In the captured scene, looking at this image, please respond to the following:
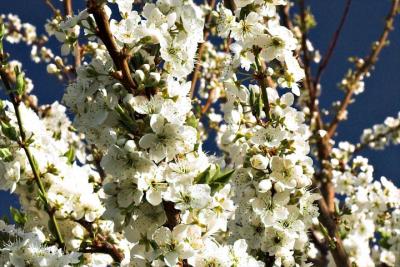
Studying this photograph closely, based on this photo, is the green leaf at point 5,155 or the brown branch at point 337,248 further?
the brown branch at point 337,248

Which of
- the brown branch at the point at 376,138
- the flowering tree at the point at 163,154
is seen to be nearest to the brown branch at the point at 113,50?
the flowering tree at the point at 163,154

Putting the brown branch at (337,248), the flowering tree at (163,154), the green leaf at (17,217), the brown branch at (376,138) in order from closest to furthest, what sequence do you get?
the flowering tree at (163,154) < the green leaf at (17,217) < the brown branch at (337,248) < the brown branch at (376,138)

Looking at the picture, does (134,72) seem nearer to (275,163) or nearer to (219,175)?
(219,175)

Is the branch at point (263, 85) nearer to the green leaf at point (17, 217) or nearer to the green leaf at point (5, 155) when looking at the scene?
the green leaf at point (5, 155)

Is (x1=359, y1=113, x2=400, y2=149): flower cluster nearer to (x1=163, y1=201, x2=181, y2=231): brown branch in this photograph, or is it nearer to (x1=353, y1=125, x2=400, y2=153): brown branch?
(x1=353, y1=125, x2=400, y2=153): brown branch

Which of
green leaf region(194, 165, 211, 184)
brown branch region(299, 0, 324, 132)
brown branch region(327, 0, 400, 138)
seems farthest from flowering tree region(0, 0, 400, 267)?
brown branch region(327, 0, 400, 138)

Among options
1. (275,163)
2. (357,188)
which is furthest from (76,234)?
(357,188)

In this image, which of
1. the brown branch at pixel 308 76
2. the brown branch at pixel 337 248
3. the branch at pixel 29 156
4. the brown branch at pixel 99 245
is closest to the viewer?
the branch at pixel 29 156

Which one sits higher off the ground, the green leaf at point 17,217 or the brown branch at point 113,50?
the brown branch at point 113,50

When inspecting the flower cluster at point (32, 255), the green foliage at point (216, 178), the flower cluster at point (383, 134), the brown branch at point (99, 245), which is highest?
the green foliage at point (216, 178)
